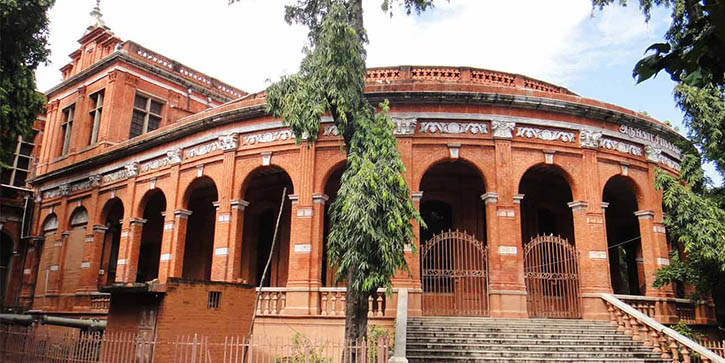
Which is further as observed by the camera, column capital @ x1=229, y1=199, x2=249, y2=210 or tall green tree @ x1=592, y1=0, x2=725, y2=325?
column capital @ x1=229, y1=199, x2=249, y2=210

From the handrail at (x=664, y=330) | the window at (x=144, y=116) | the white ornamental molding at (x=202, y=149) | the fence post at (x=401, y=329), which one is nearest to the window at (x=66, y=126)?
the window at (x=144, y=116)

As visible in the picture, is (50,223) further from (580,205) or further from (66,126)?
(580,205)

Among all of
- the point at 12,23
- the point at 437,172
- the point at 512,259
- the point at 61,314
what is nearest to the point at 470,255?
the point at 512,259

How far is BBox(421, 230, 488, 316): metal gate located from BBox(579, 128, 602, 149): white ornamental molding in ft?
15.0

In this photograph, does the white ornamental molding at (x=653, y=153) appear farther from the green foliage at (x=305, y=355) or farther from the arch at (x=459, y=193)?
the green foliage at (x=305, y=355)

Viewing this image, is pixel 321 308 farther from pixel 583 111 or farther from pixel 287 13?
pixel 583 111

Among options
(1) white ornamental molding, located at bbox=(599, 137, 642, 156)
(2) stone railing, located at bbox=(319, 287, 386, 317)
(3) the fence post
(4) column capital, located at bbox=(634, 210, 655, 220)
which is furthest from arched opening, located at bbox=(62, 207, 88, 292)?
(4) column capital, located at bbox=(634, 210, 655, 220)

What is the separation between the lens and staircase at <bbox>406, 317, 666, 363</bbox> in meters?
11.4

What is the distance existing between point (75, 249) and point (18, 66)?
11335 millimetres

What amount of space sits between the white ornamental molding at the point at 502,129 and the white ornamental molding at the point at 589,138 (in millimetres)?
2278

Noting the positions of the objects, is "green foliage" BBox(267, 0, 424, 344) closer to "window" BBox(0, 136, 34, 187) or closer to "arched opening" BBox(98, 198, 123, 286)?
"arched opening" BBox(98, 198, 123, 286)

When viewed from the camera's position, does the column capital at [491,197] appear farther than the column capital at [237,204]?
No

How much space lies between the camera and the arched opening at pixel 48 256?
77.2 feet

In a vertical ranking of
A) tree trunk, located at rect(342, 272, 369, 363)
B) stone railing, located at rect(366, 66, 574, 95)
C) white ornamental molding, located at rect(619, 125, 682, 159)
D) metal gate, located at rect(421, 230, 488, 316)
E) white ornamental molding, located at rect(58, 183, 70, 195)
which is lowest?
tree trunk, located at rect(342, 272, 369, 363)
